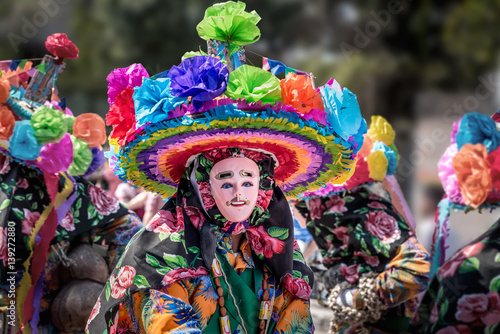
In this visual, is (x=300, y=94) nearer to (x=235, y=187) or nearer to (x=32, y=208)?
(x=235, y=187)

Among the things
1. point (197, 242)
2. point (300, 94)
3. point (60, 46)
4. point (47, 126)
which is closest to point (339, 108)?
point (300, 94)

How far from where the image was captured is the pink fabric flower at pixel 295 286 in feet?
11.0

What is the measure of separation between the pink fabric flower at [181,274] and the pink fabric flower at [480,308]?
1.09m

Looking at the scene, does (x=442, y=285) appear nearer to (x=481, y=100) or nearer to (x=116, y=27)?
(x=481, y=100)

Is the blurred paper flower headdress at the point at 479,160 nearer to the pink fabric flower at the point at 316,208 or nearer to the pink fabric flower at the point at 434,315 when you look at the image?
the pink fabric flower at the point at 434,315

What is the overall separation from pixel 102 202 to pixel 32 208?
0.54m

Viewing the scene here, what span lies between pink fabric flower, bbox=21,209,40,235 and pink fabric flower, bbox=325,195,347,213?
1.86 meters

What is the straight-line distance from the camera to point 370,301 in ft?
14.3

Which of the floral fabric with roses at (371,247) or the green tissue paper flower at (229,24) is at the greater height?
the green tissue paper flower at (229,24)

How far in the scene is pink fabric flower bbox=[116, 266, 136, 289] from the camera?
10.1 ft

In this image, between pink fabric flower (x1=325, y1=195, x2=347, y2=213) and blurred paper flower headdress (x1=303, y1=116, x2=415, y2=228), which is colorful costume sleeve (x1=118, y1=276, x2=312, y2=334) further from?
pink fabric flower (x1=325, y1=195, x2=347, y2=213)

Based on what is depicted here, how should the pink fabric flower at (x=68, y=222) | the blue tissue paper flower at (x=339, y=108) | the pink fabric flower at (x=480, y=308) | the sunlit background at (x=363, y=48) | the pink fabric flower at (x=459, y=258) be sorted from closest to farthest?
the pink fabric flower at (x=480, y=308)
the pink fabric flower at (x=459, y=258)
the blue tissue paper flower at (x=339, y=108)
the pink fabric flower at (x=68, y=222)
the sunlit background at (x=363, y=48)

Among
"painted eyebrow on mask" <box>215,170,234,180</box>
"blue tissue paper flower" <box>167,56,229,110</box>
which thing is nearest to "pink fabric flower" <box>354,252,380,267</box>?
"painted eyebrow on mask" <box>215,170,234,180</box>

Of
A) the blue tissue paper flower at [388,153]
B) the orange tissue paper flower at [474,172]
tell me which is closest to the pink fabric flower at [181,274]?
the orange tissue paper flower at [474,172]
